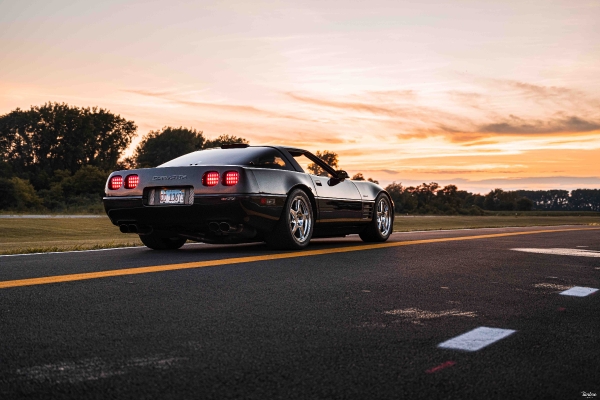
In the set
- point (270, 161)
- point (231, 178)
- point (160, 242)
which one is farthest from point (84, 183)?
point (231, 178)

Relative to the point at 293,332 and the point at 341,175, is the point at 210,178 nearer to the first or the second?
the point at 341,175

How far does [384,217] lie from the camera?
1182 centimetres

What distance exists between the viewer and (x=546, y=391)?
2.81m

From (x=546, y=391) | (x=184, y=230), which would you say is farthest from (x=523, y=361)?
(x=184, y=230)

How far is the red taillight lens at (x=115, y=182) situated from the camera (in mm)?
9031

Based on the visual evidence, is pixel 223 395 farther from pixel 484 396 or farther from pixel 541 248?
pixel 541 248

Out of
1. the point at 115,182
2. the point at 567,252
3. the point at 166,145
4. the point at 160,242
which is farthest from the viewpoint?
the point at 166,145

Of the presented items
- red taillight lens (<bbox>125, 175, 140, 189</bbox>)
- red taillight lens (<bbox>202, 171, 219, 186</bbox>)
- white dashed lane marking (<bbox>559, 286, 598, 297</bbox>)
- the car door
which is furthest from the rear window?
white dashed lane marking (<bbox>559, 286, 598, 297</bbox>)

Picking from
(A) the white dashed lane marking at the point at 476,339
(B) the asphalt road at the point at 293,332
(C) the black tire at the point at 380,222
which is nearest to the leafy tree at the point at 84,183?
(C) the black tire at the point at 380,222

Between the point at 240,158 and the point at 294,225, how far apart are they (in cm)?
117

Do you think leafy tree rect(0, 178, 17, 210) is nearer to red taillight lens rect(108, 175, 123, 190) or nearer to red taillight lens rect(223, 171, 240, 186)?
red taillight lens rect(108, 175, 123, 190)

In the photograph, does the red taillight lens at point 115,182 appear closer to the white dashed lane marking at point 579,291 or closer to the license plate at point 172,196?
the license plate at point 172,196

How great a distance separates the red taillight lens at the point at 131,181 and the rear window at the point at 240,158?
1.11 ft

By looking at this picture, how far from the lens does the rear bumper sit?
27.7 ft
